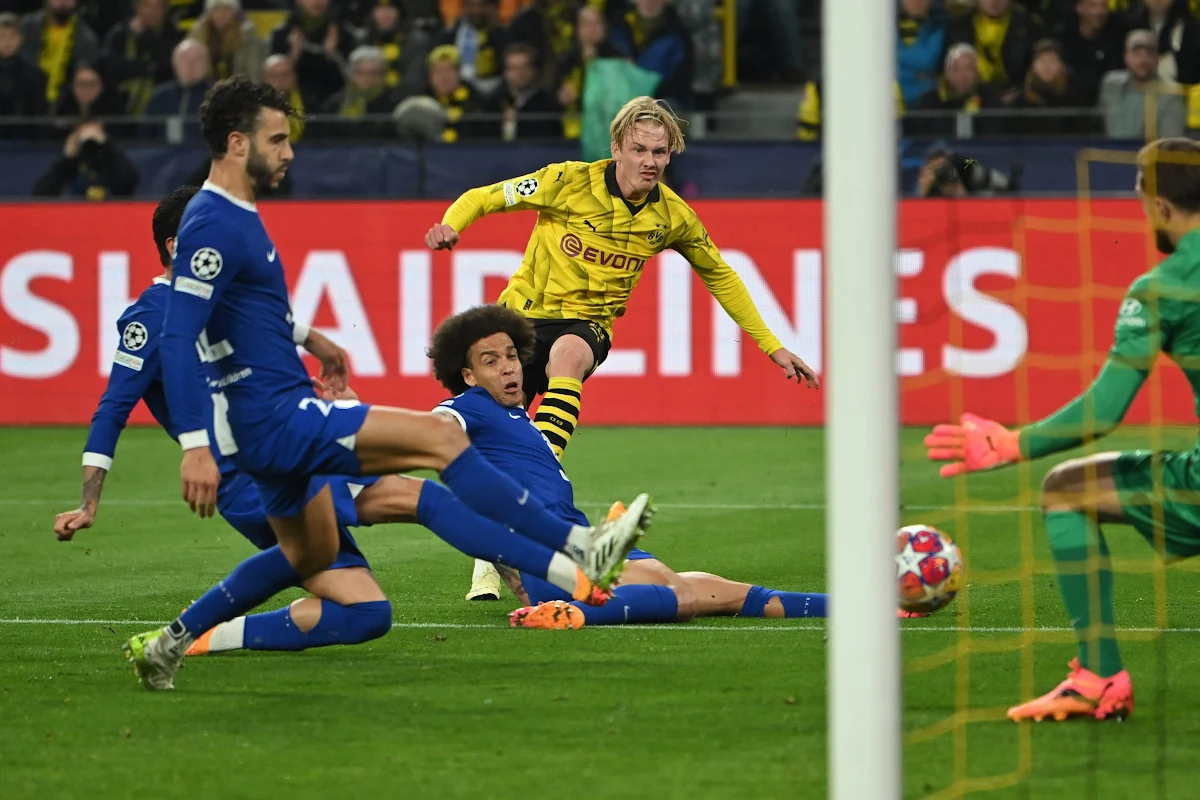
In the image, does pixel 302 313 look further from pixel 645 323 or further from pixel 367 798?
pixel 367 798

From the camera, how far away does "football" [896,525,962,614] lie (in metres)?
6.04

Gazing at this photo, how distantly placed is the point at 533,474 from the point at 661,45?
906 cm

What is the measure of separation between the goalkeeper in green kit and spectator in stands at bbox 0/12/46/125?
12.7 m

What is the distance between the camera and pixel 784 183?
45.5ft

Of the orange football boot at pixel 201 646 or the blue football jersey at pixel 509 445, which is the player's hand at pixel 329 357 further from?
the orange football boot at pixel 201 646

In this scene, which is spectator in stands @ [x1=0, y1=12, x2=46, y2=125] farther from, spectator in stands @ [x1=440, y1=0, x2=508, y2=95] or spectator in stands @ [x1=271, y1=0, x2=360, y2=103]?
spectator in stands @ [x1=440, y1=0, x2=508, y2=95]

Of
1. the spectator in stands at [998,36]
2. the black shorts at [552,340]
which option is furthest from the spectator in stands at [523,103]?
the black shorts at [552,340]

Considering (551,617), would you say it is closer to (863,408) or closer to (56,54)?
(863,408)

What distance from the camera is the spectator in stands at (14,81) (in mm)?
15758

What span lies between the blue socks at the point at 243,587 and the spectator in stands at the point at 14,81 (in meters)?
11.2

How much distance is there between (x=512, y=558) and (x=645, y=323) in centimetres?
830

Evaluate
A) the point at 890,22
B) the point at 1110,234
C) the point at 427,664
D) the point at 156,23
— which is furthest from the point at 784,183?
the point at 890,22

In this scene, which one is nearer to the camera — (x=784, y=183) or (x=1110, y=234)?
(x=1110, y=234)

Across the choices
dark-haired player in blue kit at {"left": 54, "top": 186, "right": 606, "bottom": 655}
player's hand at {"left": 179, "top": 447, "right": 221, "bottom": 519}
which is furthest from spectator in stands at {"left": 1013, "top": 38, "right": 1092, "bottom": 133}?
player's hand at {"left": 179, "top": 447, "right": 221, "bottom": 519}
